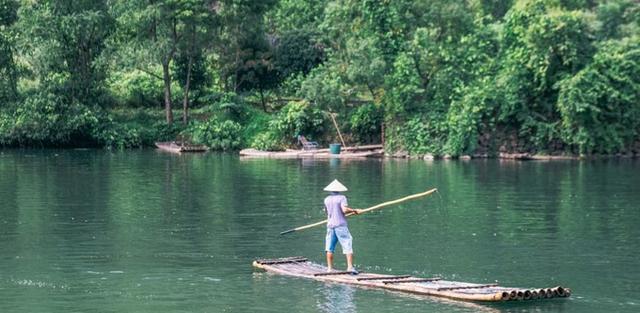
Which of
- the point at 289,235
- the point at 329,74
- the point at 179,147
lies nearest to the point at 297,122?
the point at 329,74

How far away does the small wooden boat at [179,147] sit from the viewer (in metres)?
59.6

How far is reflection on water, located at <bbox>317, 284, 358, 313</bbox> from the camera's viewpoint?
20.5 metres

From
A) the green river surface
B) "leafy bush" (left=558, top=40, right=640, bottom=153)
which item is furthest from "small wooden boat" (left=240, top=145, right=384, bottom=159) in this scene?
"leafy bush" (left=558, top=40, right=640, bottom=153)

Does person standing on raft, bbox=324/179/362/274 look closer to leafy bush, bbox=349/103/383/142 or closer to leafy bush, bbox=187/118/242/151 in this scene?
leafy bush, bbox=349/103/383/142

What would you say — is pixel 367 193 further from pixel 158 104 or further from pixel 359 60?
pixel 158 104

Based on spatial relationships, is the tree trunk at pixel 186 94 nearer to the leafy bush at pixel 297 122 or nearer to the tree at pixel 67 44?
the tree at pixel 67 44

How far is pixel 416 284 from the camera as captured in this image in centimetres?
2166

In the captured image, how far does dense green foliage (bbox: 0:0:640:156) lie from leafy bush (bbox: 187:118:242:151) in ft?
0.26

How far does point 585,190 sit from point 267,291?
20.3 metres

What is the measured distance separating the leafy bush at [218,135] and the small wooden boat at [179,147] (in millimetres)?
384

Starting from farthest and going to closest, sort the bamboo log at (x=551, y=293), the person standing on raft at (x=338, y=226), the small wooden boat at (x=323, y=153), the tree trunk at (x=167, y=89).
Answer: the tree trunk at (x=167, y=89) → the small wooden boat at (x=323, y=153) → the person standing on raft at (x=338, y=226) → the bamboo log at (x=551, y=293)

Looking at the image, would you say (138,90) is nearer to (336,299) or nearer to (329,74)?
(329,74)

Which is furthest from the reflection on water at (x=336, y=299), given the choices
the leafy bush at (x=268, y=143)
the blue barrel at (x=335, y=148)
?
the leafy bush at (x=268, y=143)

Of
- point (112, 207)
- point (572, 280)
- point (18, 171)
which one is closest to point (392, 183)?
point (112, 207)
